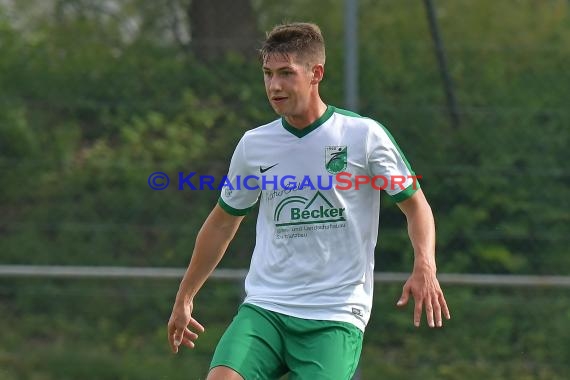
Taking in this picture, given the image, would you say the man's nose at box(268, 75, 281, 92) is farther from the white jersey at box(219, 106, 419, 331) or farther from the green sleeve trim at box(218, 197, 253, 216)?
the green sleeve trim at box(218, 197, 253, 216)

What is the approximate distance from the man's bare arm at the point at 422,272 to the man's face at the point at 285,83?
56 cm

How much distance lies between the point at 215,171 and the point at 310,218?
141 inches

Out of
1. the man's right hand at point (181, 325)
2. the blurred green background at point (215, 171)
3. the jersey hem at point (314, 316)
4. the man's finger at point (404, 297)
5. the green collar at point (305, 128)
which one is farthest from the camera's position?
the blurred green background at point (215, 171)

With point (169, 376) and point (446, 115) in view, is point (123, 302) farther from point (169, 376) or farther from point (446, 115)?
point (446, 115)

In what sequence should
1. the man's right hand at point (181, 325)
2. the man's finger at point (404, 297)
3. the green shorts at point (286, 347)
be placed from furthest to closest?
the man's right hand at point (181, 325) < the green shorts at point (286, 347) < the man's finger at point (404, 297)

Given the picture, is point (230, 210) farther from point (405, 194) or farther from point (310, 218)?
point (405, 194)

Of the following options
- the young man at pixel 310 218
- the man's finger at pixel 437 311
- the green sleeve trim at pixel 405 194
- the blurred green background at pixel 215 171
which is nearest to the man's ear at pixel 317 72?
the young man at pixel 310 218

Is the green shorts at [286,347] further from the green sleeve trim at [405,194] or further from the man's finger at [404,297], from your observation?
the green sleeve trim at [405,194]

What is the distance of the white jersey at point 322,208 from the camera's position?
416cm

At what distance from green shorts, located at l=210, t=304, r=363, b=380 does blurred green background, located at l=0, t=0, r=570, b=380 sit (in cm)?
328

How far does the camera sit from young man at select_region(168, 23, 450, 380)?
13.5 feet

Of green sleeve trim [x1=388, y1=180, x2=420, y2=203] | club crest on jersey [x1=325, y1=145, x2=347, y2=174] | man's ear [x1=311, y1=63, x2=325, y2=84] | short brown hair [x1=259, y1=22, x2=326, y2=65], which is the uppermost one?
short brown hair [x1=259, y1=22, x2=326, y2=65]

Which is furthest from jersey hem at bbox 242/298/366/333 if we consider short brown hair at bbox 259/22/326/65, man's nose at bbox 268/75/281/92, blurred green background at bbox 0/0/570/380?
blurred green background at bbox 0/0/570/380

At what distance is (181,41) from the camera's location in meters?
7.78
